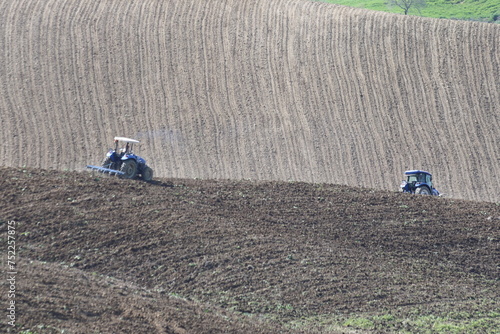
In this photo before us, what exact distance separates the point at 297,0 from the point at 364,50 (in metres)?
7.19

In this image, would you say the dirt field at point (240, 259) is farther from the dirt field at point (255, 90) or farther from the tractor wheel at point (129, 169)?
the dirt field at point (255, 90)

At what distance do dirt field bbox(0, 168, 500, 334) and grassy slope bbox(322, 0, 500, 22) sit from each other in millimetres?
48062

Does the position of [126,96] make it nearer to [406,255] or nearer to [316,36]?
[316,36]

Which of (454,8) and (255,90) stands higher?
(454,8)

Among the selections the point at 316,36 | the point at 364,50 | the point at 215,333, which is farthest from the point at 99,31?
the point at 215,333

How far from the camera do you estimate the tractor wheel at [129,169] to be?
20.9 metres

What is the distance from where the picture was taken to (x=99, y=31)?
36688 mm

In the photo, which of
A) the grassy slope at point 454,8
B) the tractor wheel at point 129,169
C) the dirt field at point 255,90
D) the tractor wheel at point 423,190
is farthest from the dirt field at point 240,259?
the grassy slope at point 454,8

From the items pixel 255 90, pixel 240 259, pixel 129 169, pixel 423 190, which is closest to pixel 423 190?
pixel 423 190

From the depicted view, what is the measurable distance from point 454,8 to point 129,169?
5842 centimetres

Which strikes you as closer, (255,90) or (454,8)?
(255,90)

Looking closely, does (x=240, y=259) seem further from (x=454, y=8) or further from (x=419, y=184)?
(x=454, y=8)

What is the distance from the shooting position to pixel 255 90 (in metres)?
34.4

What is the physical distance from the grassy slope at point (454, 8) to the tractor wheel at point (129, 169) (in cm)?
5049
